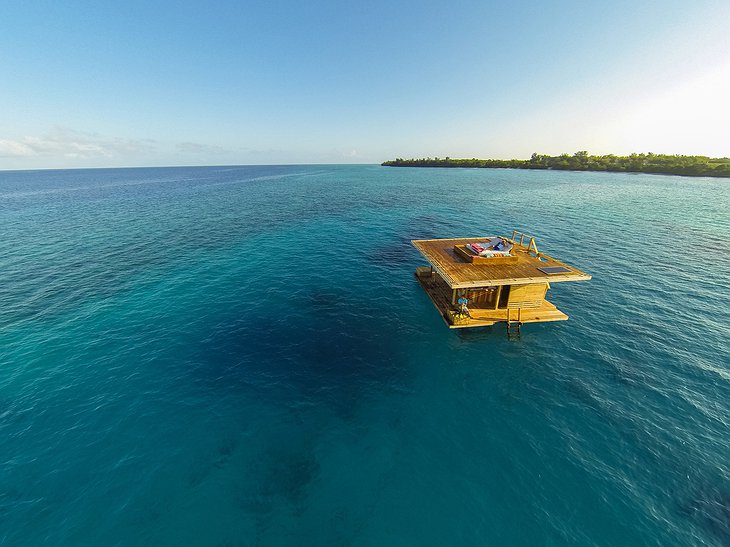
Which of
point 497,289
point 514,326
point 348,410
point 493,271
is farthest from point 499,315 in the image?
point 348,410

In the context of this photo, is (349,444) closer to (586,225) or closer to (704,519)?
(704,519)

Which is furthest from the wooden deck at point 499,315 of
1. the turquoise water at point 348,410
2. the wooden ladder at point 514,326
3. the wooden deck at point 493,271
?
the wooden deck at point 493,271

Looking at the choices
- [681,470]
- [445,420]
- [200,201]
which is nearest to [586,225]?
[681,470]

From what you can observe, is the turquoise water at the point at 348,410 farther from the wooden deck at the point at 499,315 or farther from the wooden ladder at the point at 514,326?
the wooden deck at the point at 499,315

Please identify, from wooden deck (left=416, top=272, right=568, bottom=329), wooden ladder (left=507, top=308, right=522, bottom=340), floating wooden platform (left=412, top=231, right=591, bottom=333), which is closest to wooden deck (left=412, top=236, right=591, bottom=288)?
floating wooden platform (left=412, top=231, right=591, bottom=333)

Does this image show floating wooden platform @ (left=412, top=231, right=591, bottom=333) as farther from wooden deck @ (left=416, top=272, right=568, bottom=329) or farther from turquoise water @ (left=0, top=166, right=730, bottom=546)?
turquoise water @ (left=0, top=166, right=730, bottom=546)
